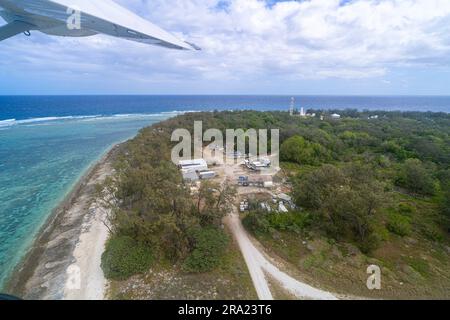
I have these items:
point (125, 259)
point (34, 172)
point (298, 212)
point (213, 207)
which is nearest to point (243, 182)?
point (298, 212)

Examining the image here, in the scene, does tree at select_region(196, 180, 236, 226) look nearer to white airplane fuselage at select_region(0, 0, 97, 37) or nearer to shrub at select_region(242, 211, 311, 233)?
shrub at select_region(242, 211, 311, 233)

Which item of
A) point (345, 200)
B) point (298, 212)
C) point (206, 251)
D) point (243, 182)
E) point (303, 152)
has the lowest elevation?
point (206, 251)

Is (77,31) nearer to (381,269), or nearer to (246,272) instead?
(246,272)

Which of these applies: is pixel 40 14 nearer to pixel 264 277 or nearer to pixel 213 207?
pixel 264 277

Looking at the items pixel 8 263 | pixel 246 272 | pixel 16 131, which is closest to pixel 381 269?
pixel 246 272

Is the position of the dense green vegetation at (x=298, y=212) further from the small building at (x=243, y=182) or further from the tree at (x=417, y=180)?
the small building at (x=243, y=182)
